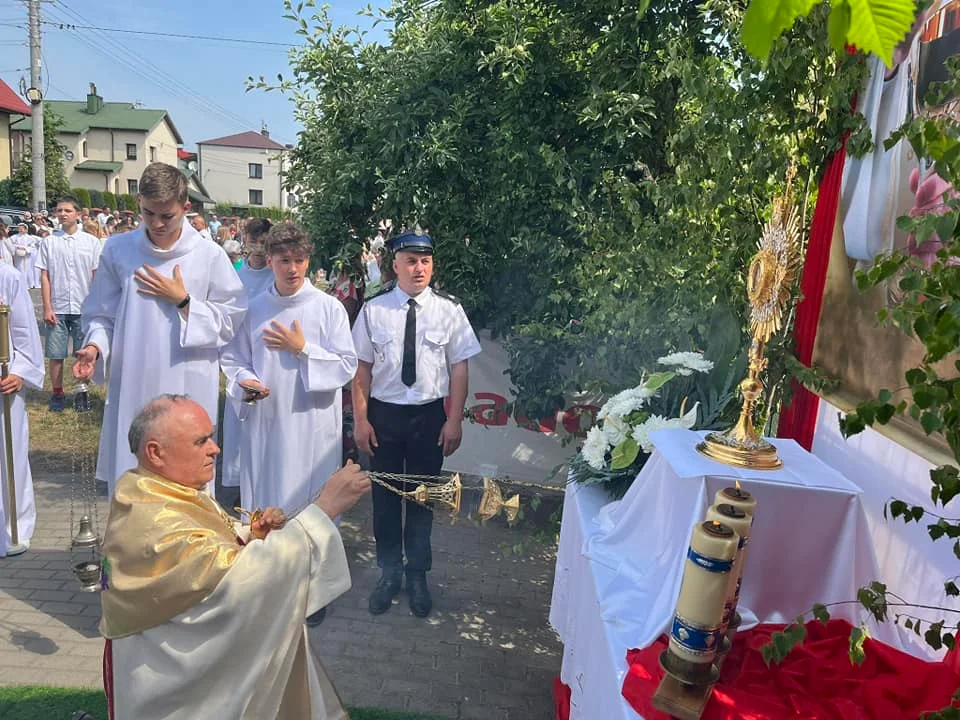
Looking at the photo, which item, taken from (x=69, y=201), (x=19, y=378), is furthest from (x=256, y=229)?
(x=69, y=201)

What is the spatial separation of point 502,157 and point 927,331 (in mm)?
4298

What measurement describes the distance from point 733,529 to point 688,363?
1.65 meters

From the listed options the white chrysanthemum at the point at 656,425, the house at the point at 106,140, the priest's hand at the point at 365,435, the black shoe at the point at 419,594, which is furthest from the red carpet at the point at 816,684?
the house at the point at 106,140

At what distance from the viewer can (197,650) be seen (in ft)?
7.34

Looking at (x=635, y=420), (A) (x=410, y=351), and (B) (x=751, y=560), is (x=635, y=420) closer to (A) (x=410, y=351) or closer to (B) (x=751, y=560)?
(B) (x=751, y=560)

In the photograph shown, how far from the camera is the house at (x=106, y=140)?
192 ft

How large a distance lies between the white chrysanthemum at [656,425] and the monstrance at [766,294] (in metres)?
0.45

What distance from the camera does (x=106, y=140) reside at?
61.6m

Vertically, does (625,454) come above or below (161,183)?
below

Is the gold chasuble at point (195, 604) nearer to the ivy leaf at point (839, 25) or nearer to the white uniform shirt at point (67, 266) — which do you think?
the ivy leaf at point (839, 25)

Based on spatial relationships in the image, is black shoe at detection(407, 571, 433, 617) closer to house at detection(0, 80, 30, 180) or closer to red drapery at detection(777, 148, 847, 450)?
red drapery at detection(777, 148, 847, 450)

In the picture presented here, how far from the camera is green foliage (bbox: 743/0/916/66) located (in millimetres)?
855

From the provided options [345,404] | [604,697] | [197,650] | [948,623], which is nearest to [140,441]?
[197,650]

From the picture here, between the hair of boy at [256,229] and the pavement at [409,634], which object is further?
the hair of boy at [256,229]
